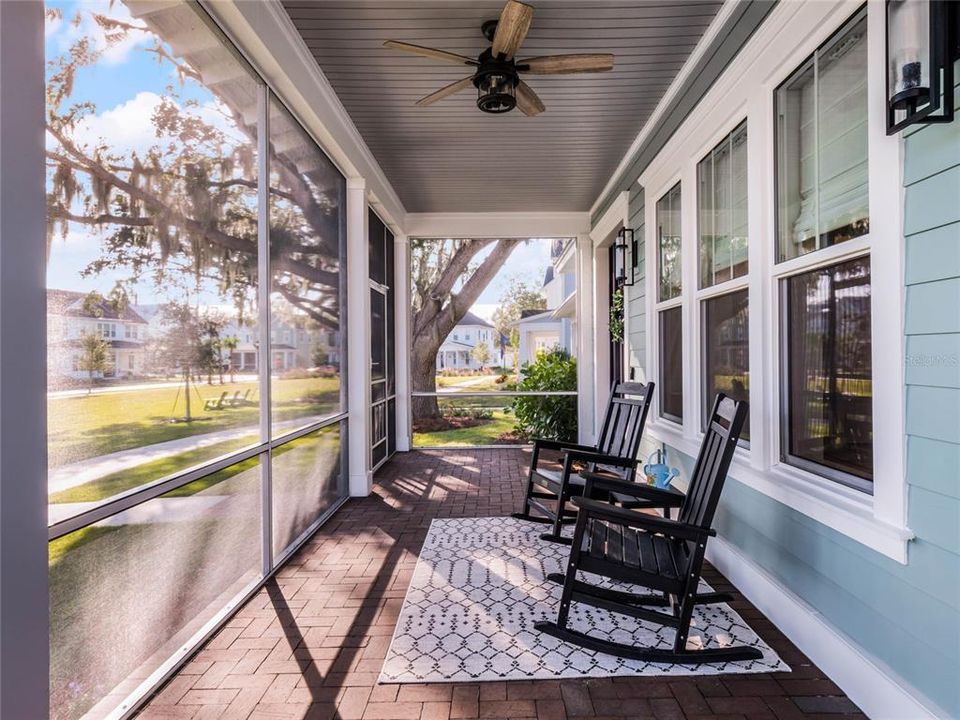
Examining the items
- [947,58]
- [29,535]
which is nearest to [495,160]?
[947,58]

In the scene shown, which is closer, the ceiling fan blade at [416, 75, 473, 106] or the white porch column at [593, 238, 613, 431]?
the ceiling fan blade at [416, 75, 473, 106]

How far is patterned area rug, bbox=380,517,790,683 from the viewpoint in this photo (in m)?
2.00

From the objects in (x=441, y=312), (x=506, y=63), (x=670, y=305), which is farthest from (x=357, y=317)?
(x=441, y=312)

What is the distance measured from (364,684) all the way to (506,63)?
111 inches

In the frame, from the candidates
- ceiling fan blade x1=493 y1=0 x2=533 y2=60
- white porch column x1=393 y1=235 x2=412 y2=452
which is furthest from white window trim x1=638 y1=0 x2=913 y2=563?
white porch column x1=393 y1=235 x2=412 y2=452

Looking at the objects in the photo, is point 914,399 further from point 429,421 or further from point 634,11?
point 429,421

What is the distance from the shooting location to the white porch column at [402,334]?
638 centimetres

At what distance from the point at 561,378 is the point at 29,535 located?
5984 mm

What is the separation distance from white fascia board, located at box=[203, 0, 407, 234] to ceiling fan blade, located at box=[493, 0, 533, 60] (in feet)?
3.42

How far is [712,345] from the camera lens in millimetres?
3158

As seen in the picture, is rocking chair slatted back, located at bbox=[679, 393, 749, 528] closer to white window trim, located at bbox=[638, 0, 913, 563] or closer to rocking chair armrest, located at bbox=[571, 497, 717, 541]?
rocking chair armrest, located at bbox=[571, 497, 717, 541]

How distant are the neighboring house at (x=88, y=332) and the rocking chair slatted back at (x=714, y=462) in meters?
2.11

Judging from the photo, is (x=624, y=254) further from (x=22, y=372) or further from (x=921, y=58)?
(x=22, y=372)

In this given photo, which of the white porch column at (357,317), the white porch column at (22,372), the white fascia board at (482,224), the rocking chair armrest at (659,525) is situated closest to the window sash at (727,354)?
the rocking chair armrest at (659,525)
